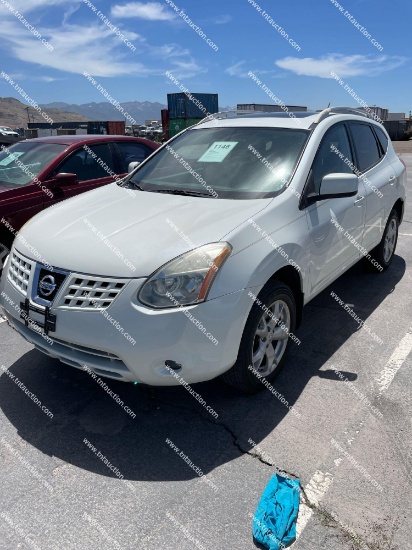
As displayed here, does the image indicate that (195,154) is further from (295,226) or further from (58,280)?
(58,280)

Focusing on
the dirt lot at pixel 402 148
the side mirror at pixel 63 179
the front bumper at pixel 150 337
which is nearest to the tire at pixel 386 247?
the front bumper at pixel 150 337

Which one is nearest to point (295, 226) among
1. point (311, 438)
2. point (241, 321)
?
point (241, 321)

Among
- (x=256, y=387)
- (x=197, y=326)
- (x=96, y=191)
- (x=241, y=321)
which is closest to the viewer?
(x=197, y=326)

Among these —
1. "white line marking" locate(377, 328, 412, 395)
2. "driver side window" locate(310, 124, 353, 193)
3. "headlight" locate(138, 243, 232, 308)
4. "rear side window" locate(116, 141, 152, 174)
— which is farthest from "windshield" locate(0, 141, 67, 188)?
"white line marking" locate(377, 328, 412, 395)

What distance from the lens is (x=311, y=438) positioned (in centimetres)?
269

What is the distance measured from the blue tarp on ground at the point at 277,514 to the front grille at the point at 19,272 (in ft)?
5.84

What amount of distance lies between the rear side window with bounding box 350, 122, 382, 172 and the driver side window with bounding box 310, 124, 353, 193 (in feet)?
0.77

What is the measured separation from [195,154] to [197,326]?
6.37 ft

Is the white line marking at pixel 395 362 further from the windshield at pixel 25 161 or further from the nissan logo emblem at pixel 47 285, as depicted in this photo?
the windshield at pixel 25 161

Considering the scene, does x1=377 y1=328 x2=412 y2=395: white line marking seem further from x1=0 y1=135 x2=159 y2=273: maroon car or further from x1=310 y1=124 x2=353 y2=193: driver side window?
x1=0 y1=135 x2=159 y2=273: maroon car

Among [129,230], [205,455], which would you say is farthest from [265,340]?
[129,230]

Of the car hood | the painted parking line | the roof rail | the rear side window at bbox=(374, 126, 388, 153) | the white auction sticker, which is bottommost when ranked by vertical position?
the painted parking line

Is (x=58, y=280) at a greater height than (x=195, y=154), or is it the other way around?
(x=195, y=154)

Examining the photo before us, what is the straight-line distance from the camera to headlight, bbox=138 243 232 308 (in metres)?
2.47
